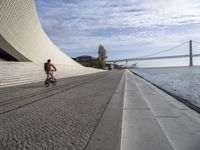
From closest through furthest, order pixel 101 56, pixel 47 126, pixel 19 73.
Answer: pixel 47 126 < pixel 19 73 < pixel 101 56

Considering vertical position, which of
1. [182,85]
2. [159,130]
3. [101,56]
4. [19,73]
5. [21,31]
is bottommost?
[182,85]

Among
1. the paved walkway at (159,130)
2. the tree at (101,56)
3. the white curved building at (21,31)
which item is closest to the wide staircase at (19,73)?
the white curved building at (21,31)

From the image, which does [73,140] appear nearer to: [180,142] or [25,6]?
[180,142]

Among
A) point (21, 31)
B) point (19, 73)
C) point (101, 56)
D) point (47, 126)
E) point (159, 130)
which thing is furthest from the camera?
Result: point (101, 56)

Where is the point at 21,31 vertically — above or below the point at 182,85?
above

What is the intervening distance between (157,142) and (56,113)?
285 centimetres

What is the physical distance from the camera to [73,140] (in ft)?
13.4

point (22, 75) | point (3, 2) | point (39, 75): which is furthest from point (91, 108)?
point (3, 2)

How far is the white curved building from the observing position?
2823 centimetres

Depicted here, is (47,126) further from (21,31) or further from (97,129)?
(21,31)

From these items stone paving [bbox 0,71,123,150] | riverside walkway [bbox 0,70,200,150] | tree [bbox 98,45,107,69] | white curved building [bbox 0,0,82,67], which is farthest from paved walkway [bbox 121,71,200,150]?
tree [bbox 98,45,107,69]

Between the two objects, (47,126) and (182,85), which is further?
(182,85)

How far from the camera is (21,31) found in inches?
1292

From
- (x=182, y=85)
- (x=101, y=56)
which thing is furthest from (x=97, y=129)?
(x=101, y=56)
